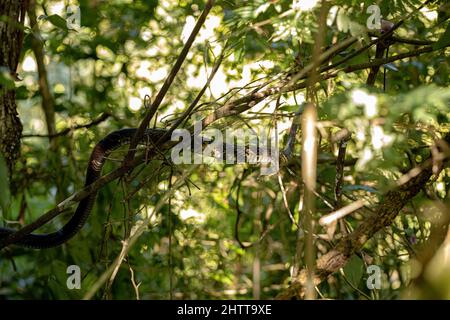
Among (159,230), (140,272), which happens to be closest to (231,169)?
(159,230)

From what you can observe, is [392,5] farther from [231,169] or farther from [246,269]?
[246,269]

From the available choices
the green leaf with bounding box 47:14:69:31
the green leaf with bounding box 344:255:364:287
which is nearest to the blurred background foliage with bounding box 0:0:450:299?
the green leaf with bounding box 344:255:364:287

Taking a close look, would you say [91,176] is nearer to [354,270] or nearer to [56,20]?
[56,20]

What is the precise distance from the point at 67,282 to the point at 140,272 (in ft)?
2.25

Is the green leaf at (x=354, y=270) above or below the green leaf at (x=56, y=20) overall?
below

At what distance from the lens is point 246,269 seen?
363 cm

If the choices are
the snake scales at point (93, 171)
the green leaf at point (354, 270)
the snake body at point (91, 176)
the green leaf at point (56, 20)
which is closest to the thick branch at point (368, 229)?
the green leaf at point (354, 270)

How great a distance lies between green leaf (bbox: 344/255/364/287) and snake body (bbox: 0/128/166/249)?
64 centimetres

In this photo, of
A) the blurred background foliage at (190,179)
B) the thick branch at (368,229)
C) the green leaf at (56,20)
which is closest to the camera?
the green leaf at (56,20)

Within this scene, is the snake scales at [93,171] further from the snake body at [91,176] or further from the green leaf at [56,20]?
the green leaf at [56,20]

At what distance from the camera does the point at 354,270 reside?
1.84 meters

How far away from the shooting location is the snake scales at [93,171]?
1.72 meters

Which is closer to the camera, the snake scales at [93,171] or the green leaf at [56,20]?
the green leaf at [56,20]

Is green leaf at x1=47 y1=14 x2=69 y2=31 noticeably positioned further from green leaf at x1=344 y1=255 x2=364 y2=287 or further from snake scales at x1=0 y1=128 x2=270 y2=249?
green leaf at x1=344 y1=255 x2=364 y2=287
